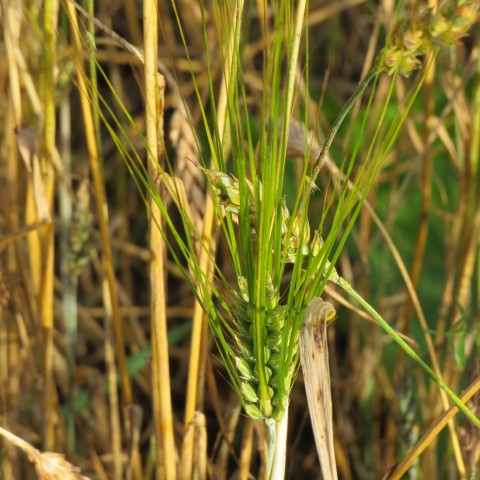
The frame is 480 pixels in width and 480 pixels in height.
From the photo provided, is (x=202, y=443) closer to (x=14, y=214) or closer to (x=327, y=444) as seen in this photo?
(x=327, y=444)

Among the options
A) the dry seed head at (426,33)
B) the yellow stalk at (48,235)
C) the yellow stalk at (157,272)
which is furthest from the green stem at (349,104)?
the yellow stalk at (48,235)

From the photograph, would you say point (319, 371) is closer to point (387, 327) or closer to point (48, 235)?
point (387, 327)

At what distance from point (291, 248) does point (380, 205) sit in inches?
38.0

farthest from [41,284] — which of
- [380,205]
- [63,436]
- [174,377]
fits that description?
[380,205]

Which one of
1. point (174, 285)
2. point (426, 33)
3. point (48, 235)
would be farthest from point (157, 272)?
point (174, 285)

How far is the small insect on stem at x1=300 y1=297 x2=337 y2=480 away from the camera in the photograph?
457 mm

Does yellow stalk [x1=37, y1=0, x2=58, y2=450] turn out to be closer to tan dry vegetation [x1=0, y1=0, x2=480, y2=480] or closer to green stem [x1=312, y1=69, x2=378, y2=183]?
tan dry vegetation [x1=0, y1=0, x2=480, y2=480]

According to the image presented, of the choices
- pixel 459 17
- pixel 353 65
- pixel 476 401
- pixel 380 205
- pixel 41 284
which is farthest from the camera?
pixel 353 65

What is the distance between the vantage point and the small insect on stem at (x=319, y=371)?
0.46 meters

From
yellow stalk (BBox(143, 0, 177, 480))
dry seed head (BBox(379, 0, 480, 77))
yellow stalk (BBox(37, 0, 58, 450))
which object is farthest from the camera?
yellow stalk (BBox(37, 0, 58, 450))

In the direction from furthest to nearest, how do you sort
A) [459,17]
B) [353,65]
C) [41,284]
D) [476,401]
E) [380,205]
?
[353,65] → [380,205] → [41,284] → [476,401] → [459,17]

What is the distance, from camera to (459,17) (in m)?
0.39

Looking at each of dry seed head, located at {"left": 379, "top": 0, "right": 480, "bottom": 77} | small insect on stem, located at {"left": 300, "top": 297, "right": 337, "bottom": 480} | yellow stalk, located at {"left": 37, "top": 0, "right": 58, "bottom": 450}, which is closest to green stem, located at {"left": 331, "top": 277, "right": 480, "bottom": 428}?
small insect on stem, located at {"left": 300, "top": 297, "right": 337, "bottom": 480}

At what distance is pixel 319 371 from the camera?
0.47 meters
